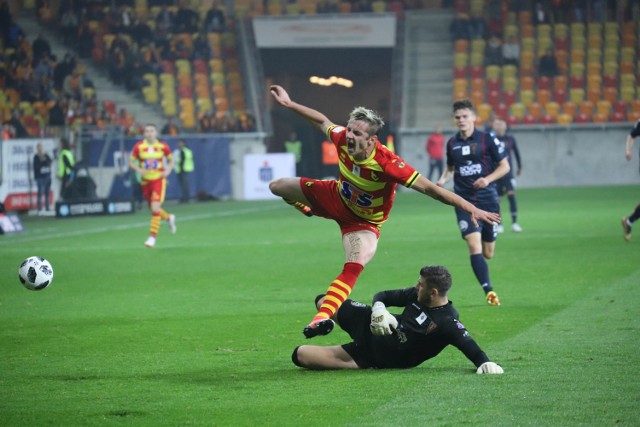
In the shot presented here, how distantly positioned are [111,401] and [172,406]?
0.48m

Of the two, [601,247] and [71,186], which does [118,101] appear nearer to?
[71,186]

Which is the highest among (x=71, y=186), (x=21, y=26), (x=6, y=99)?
(x=21, y=26)

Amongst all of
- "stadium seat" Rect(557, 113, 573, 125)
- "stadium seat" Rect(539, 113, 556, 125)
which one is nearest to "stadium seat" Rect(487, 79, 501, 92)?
"stadium seat" Rect(539, 113, 556, 125)

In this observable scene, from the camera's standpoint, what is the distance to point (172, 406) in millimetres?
7270

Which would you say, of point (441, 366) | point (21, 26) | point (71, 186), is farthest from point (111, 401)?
point (21, 26)

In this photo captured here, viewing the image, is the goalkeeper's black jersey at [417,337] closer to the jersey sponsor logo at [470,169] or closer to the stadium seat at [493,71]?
the jersey sponsor logo at [470,169]

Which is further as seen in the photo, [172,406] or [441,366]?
[441,366]

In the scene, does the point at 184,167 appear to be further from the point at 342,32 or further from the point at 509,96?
the point at 509,96

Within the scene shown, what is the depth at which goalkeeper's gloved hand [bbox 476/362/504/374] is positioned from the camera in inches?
317

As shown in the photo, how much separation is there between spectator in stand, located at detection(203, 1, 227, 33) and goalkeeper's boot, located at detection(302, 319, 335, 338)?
1437 inches

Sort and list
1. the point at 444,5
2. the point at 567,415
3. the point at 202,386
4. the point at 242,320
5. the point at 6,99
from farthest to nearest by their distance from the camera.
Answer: the point at 444,5, the point at 6,99, the point at 242,320, the point at 202,386, the point at 567,415

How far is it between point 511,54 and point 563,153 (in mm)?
5243

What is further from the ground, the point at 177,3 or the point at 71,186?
the point at 177,3

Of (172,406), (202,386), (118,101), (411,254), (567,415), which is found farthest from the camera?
(118,101)
